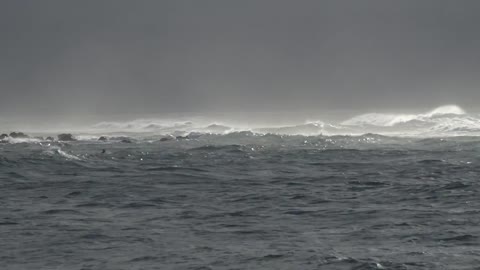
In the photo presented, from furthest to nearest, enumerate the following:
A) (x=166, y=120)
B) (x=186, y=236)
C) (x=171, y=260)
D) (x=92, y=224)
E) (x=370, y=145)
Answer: (x=166, y=120) → (x=370, y=145) → (x=92, y=224) → (x=186, y=236) → (x=171, y=260)

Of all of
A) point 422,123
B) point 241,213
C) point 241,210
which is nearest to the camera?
point 241,213

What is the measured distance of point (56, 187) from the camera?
3462 cm

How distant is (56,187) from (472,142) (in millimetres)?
37816

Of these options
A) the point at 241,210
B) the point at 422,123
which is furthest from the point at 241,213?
the point at 422,123

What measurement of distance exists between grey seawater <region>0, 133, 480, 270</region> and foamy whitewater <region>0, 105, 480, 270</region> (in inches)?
2.0

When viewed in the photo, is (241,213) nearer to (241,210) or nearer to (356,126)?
(241,210)

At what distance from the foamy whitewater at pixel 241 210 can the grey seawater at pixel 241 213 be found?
2.0 inches

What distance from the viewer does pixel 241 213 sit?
89.3 feet

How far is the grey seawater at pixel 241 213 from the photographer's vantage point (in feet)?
68.3

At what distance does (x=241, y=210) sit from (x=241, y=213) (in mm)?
626

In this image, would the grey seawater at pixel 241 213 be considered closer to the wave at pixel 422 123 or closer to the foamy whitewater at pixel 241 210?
the foamy whitewater at pixel 241 210

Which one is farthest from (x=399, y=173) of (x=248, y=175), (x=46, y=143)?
(x=46, y=143)

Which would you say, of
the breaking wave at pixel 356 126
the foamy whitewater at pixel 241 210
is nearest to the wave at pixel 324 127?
the breaking wave at pixel 356 126

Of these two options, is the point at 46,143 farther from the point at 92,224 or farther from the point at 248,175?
the point at 92,224
